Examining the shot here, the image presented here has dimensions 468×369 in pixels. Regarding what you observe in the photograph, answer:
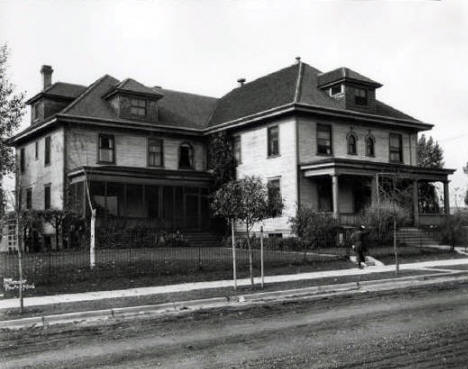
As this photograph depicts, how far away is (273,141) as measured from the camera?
31.3m

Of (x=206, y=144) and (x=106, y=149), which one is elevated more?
(x=206, y=144)

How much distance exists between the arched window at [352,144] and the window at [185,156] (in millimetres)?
9940

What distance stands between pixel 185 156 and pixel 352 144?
407 inches

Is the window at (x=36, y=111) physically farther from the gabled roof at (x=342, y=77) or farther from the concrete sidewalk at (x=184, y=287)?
the concrete sidewalk at (x=184, y=287)

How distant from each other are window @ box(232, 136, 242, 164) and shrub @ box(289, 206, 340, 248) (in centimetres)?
902

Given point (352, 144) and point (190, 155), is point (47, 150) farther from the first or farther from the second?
point (352, 144)

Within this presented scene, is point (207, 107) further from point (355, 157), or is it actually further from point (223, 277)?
point (223, 277)

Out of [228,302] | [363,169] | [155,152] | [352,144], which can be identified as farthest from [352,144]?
[228,302]

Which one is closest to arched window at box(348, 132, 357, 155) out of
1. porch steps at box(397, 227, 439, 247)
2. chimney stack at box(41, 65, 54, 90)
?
porch steps at box(397, 227, 439, 247)

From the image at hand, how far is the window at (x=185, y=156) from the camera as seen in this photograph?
35.2 metres

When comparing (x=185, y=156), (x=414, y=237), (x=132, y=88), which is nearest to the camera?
(x=414, y=237)

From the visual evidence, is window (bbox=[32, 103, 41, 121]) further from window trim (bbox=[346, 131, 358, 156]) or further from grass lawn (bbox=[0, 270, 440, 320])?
grass lawn (bbox=[0, 270, 440, 320])

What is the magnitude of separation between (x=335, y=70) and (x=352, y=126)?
3643 millimetres

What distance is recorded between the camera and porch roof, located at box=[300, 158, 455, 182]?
91.7 ft
